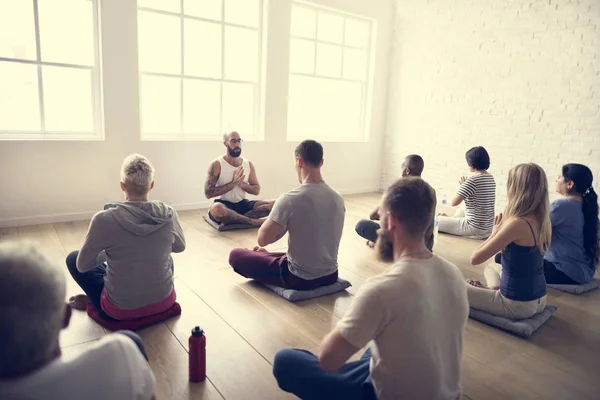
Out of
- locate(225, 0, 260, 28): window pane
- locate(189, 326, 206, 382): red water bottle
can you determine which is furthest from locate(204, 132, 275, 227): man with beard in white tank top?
locate(189, 326, 206, 382): red water bottle

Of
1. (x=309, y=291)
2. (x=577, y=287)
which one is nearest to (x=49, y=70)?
(x=309, y=291)

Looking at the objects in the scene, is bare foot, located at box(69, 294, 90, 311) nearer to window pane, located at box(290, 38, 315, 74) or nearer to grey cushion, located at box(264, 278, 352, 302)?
grey cushion, located at box(264, 278, 352, 302)

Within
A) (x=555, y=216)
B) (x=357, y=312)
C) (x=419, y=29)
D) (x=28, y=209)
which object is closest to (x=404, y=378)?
(x=357, y=312)

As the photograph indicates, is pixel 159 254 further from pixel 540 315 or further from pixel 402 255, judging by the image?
pixel 540 315

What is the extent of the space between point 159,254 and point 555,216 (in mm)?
2798

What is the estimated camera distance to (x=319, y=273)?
3.05 metres

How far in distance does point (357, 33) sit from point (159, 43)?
332 centimetres

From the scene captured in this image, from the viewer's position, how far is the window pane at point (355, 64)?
7.13m

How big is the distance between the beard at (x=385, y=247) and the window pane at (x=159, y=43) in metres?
4.55

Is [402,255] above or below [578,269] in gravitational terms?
above

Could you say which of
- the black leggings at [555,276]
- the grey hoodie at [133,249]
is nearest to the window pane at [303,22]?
the black leggings at [555,276]

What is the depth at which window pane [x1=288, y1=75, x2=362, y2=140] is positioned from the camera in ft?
22.0

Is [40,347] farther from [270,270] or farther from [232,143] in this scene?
[232,143]

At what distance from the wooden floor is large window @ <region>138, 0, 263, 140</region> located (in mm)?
2389
